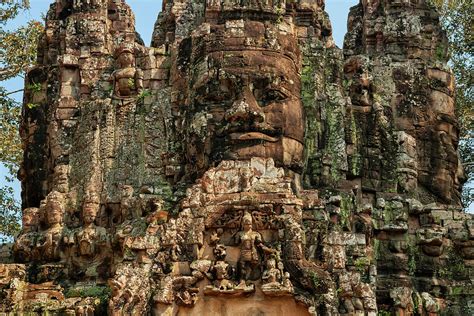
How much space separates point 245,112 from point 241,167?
96 cm

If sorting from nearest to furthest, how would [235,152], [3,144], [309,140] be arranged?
1. [235,152]
2. [309,140]
3. [3,144]

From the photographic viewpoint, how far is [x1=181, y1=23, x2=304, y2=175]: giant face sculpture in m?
19.0

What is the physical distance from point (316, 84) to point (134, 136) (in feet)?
11.3

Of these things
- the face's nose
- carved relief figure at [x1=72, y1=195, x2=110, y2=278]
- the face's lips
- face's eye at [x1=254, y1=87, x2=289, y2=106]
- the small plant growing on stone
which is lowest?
carved relief figure at [x1=72, y1=195, x2=110, y2=278]

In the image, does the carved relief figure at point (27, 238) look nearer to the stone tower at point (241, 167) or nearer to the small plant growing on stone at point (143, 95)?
the stone tower at point (241, 167)

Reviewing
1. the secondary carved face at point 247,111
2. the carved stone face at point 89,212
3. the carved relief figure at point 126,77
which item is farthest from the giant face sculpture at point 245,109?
the carved stone face at point 89,212

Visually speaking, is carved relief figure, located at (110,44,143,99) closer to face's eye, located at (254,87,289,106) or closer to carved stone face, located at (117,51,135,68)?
carved stone face, located at (117,51,135,68)

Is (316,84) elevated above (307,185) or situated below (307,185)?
above

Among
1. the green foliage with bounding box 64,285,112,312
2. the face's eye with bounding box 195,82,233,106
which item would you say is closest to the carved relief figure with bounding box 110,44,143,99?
the face's eye with bounding box 195,82,233,106

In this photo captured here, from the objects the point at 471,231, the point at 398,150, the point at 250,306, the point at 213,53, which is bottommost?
the point at 250,306

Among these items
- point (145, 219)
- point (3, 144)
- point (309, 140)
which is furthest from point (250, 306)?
point (3, 144)

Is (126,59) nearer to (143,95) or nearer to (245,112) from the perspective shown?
(143,95)

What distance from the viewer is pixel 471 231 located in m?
20.3

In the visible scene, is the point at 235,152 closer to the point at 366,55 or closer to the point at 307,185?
the point at 307,185
